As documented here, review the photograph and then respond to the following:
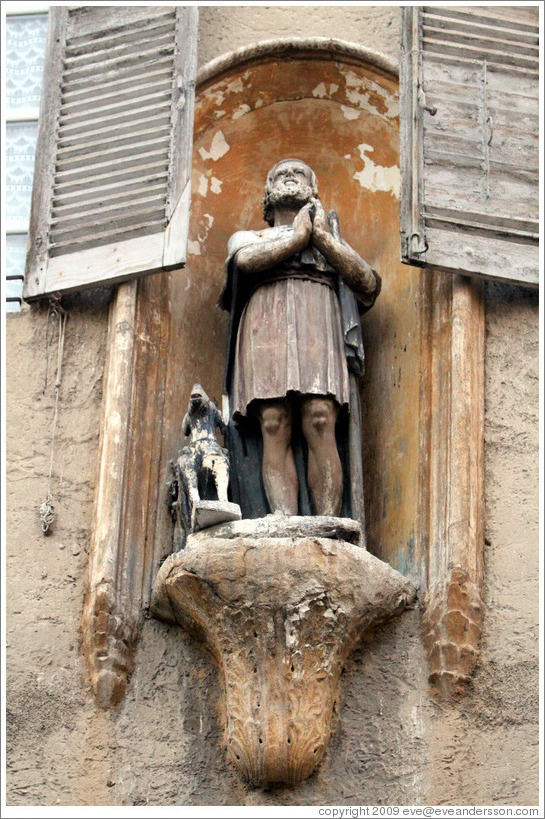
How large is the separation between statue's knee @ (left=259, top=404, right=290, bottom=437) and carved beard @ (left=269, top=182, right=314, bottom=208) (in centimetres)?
97

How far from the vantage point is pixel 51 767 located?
25.4 feet

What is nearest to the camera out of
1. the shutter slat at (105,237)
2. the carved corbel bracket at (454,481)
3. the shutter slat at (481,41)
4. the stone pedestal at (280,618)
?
the stone pedestal at (280,618)

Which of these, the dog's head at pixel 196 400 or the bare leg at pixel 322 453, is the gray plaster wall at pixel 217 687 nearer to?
the dog's head at pixel 196 400

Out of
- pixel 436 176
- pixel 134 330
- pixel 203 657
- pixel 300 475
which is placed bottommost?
pixel 203 657

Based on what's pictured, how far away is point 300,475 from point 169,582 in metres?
0.75

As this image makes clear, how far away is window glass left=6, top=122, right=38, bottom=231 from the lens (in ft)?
30.5

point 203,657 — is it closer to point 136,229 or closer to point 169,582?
point 169,582

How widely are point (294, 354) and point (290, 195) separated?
2.62 feet

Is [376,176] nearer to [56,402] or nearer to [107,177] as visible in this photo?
[107,177]

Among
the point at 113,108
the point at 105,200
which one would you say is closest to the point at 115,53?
the point at 113,108

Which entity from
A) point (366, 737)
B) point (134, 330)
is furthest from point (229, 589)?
point (134, 330)

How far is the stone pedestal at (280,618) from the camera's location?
762 centimetres

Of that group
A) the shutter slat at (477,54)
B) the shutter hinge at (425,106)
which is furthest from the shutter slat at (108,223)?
the shutter slat at (477,54)

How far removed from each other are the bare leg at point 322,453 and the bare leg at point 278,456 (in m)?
0.07
